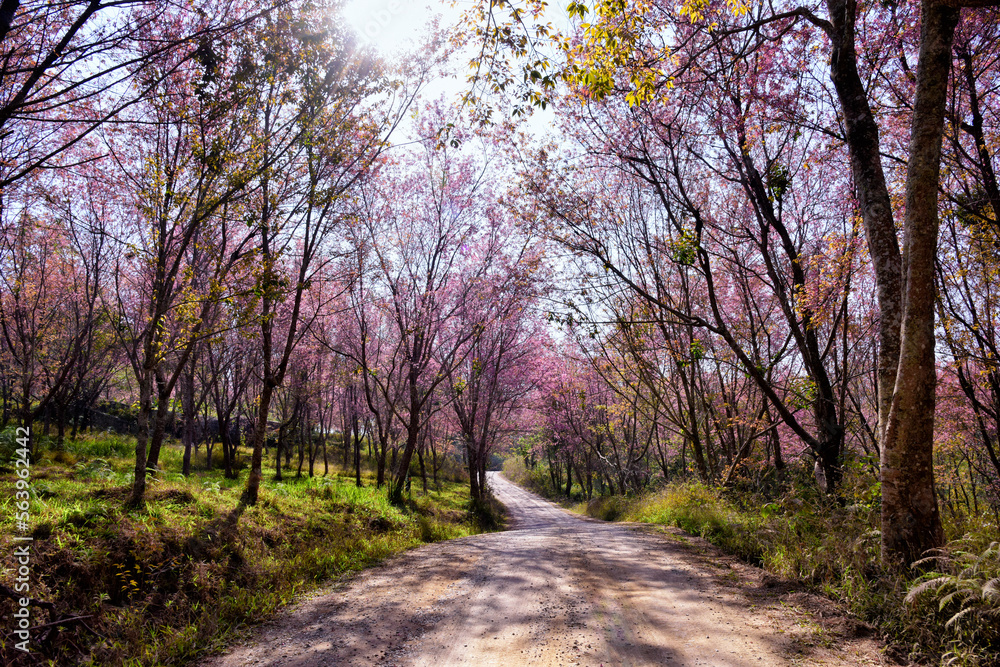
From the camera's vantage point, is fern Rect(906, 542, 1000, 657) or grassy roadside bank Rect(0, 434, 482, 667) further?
grassy roadside bank Rect(0, 434, 482, 667)

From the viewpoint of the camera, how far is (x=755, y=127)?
27.6ft

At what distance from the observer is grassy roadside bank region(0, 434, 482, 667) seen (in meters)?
4.06

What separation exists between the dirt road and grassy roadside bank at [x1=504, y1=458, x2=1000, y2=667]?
0.26 metres

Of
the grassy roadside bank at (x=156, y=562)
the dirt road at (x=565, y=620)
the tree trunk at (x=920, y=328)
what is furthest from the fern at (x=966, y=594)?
the grassy roadside bank at (x=156, y=562)

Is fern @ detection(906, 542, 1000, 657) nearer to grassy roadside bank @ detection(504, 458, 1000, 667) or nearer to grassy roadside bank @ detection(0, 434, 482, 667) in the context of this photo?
grassy roadside bank @ detection(504, 458, 1000, 667)

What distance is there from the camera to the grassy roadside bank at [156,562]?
4.06 meters

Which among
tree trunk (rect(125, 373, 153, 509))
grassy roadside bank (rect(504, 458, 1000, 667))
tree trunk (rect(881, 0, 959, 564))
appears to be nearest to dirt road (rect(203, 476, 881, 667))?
grassy roadside bank (rect(504, 458, 1000, 667))

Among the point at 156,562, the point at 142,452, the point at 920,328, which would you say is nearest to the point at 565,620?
the point at 920,328

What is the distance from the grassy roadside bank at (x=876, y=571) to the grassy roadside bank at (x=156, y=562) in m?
5.50

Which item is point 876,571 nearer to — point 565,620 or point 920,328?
point 920,328

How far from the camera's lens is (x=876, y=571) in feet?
14.4

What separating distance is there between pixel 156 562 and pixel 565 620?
4.48 meters

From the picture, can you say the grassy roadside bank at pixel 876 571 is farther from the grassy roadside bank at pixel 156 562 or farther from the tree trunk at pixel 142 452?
the tree trunk at pixel 142 452

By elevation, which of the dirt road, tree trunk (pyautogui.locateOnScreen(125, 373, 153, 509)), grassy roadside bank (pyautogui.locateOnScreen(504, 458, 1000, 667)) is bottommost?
the dirt road
